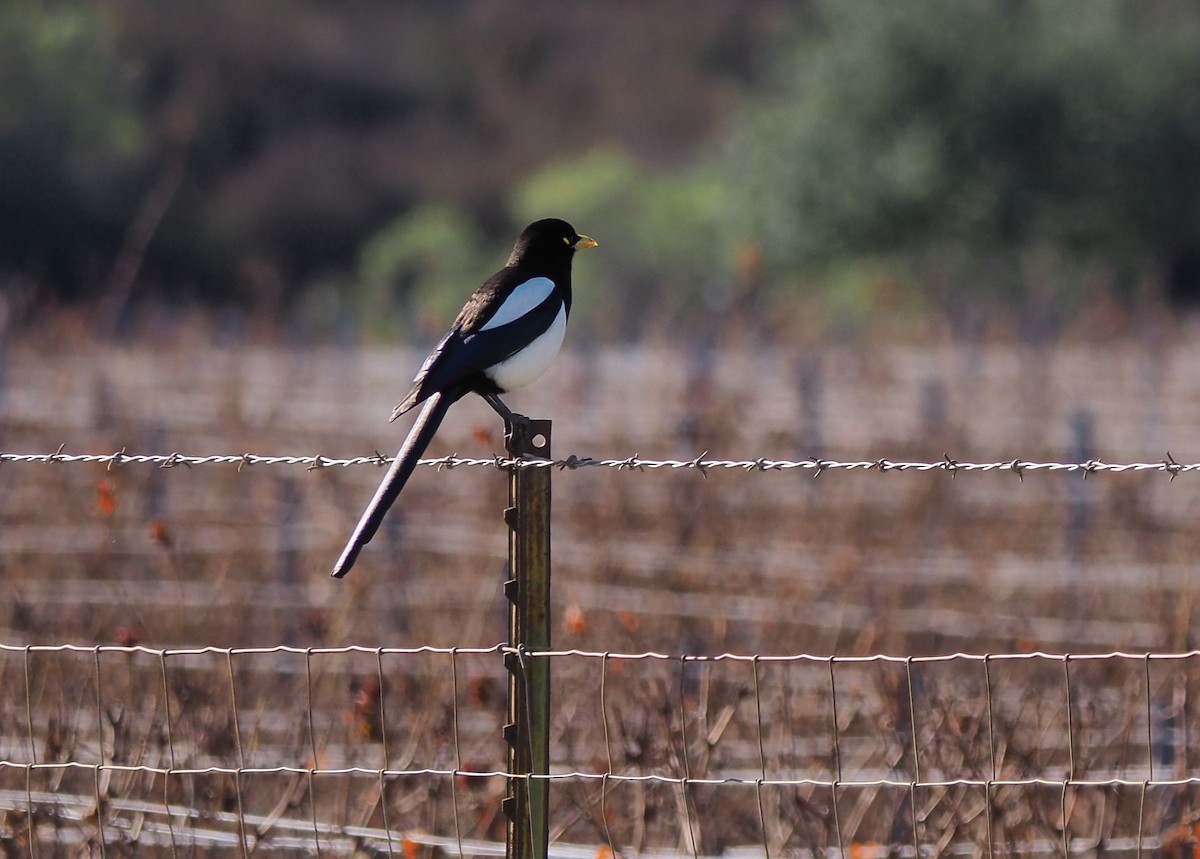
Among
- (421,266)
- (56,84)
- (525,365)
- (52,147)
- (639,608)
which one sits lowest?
(639,608)

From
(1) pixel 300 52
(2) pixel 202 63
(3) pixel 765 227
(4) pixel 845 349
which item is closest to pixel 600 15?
(1) pixel 300 52

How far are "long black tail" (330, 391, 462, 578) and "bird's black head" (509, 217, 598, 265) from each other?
0.77m

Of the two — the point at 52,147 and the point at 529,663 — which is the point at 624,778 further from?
the point at 52,147

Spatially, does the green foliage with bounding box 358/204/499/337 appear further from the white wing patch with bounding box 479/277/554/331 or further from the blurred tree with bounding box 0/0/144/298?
the white wing patch with bounding box 479/277/554/331

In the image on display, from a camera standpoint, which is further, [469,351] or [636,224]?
[636,224]

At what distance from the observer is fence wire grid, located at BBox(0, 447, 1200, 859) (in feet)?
10.4

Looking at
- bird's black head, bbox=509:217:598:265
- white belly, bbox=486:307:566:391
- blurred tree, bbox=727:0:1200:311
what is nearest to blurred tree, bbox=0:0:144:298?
blurred tree, bbox=727:0:1200:311

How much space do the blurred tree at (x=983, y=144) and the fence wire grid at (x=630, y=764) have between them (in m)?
19.8

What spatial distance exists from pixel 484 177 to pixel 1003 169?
17251 millimetres

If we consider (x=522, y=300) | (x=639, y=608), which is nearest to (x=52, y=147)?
(x=639, y=608)

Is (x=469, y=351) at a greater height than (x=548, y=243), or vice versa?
(x=548, y=243)

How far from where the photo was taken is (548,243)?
4.29 metres

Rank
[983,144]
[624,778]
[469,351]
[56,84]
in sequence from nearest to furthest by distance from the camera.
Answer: [624,778] → [469,351] → [56,84] → [983,144]

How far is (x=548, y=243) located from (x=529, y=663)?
1607mm
